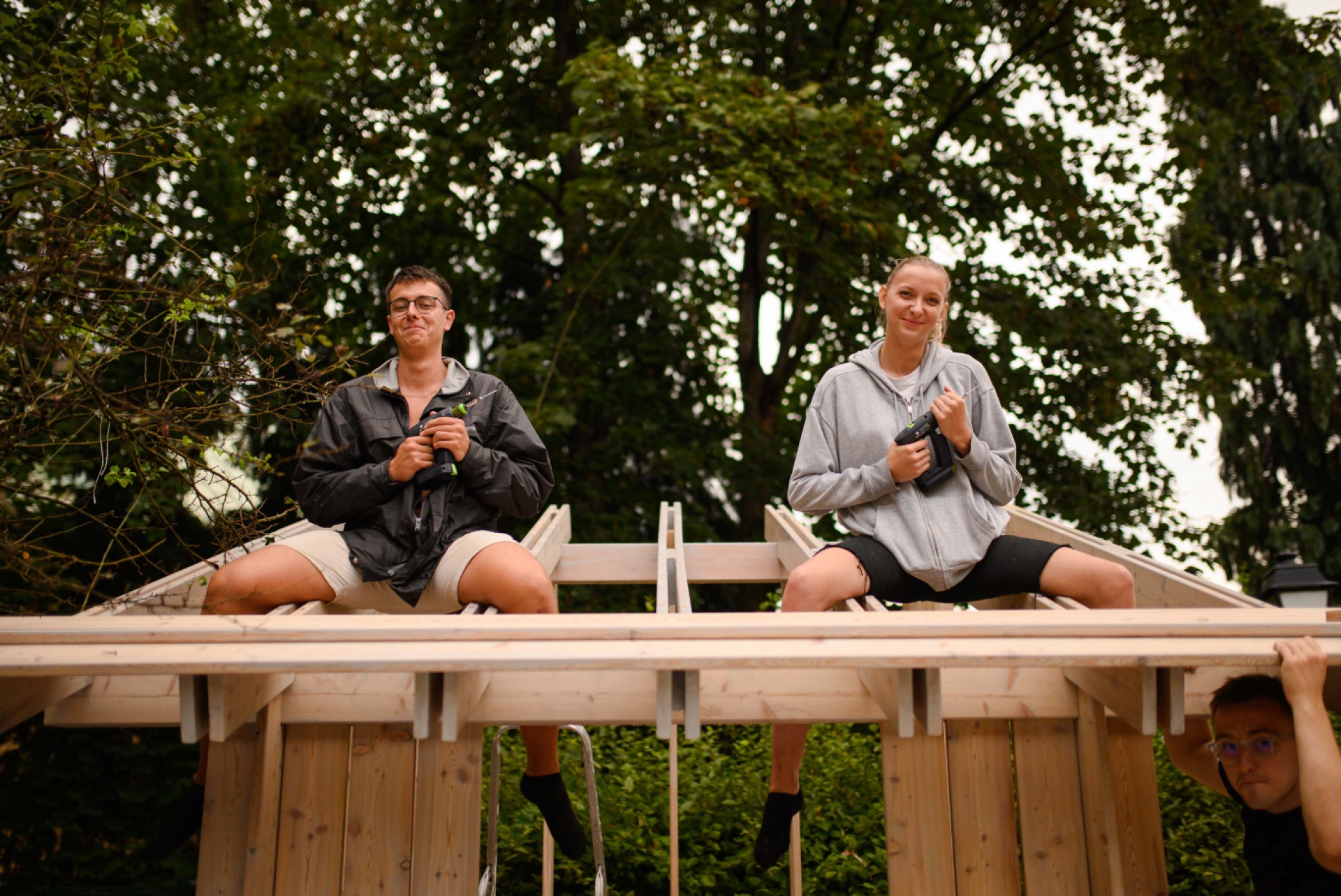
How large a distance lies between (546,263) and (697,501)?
227 centimetres

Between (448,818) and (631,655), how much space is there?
1.36 meters

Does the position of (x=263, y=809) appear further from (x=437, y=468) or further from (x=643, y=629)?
(x=643, y=629)

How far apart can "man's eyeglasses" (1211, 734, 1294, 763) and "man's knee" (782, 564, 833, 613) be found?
91cm

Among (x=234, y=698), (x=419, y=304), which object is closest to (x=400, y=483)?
(x=419, y=304)

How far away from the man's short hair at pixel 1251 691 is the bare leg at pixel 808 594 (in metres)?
0.81

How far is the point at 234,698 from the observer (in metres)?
2.14

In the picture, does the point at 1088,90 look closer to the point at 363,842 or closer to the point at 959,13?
the point at 959,13

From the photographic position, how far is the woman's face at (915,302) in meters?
2.72

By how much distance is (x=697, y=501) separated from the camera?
7.40 metres

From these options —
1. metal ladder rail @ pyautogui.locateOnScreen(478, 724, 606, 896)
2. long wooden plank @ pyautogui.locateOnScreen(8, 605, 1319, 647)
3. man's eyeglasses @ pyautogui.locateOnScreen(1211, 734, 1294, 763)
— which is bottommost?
metal ladder rail @ pyautogui.locateOnScreen(478, 724, 606, 896)

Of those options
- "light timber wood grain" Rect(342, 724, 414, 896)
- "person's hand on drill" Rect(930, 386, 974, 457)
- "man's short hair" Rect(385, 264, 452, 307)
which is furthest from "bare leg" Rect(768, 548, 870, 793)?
"man's short hair" Rect(385, 264, 452, 307)

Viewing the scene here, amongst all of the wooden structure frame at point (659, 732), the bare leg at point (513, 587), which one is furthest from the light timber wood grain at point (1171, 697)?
the bare leg at point (513, 587)

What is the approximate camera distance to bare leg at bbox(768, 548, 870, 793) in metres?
2.38

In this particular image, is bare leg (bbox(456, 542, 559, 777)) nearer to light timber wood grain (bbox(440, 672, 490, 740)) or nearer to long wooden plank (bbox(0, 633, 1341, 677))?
light timber wood grain (bbox(440, 672, 490, 740))
